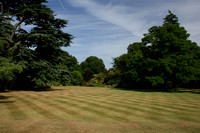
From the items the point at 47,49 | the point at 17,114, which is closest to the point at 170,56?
the point at 47,49

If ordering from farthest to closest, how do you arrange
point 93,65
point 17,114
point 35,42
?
point 93,65, point 35,42, point 17,114

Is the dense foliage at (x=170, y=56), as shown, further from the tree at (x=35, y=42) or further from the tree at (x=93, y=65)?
the tree at (x=93, y=65)

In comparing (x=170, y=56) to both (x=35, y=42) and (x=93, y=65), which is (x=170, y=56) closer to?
(x=35, y=42)

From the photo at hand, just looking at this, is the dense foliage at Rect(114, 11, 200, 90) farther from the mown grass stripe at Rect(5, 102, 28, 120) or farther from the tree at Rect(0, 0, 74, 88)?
the mown grass stripe at Rect(5, 102, 28, 120)

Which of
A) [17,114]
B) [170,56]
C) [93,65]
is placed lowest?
[17,114]

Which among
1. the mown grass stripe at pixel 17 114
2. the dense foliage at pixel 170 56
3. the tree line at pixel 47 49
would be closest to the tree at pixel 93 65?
the dense foliage at pixel 170 56

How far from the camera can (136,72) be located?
118 ft

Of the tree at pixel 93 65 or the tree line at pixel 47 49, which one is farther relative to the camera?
the tree at pixel 93 65

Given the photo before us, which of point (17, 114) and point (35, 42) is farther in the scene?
point (35, 42)

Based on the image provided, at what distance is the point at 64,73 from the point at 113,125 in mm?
22735

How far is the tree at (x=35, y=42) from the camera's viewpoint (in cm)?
2313

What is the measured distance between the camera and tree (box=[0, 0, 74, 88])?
23.1m

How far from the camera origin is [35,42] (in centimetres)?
2555

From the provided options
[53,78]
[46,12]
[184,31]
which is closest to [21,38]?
[46,12]
